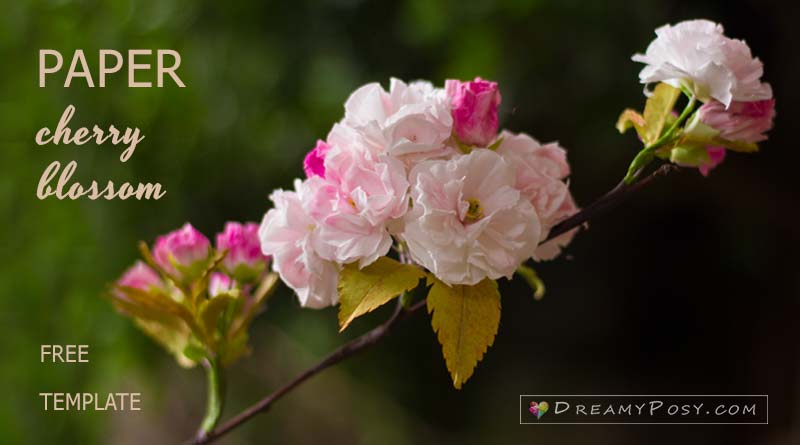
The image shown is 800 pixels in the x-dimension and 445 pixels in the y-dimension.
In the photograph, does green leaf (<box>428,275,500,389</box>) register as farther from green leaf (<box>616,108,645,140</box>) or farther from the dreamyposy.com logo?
the dreamyposy.com logo

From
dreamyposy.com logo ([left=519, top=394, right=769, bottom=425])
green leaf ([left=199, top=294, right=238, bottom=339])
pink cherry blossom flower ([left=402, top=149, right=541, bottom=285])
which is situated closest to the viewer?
pink cherry blossom flower ([left=402, top=149, right=541, bottom=285])

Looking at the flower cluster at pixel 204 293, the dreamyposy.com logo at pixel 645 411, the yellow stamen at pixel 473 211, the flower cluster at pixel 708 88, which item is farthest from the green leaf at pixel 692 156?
the dreamyposy.com logo at pixel 645 411

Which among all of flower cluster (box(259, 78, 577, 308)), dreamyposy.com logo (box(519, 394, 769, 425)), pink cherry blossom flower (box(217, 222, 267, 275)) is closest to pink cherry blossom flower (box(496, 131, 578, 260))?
flower cluster (box(259, 78, 577, 308))

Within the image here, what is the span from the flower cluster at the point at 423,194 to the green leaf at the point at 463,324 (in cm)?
1

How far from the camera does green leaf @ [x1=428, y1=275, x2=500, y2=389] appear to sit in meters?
0.36

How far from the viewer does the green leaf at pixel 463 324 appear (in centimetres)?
36

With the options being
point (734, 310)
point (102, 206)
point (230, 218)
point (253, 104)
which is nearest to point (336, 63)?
point (253, 104)

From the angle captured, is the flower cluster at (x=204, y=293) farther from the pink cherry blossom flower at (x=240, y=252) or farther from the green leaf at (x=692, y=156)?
the green leaf at (x=692, y=156)

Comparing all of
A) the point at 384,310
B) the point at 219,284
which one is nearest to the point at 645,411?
the point at 384,310

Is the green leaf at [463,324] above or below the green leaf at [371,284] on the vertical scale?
below

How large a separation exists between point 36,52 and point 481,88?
1087 mm

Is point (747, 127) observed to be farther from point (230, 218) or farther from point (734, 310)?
point (230, 218)

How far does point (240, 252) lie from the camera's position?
48 cm

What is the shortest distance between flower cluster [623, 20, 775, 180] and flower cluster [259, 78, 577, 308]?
0.20 feet
